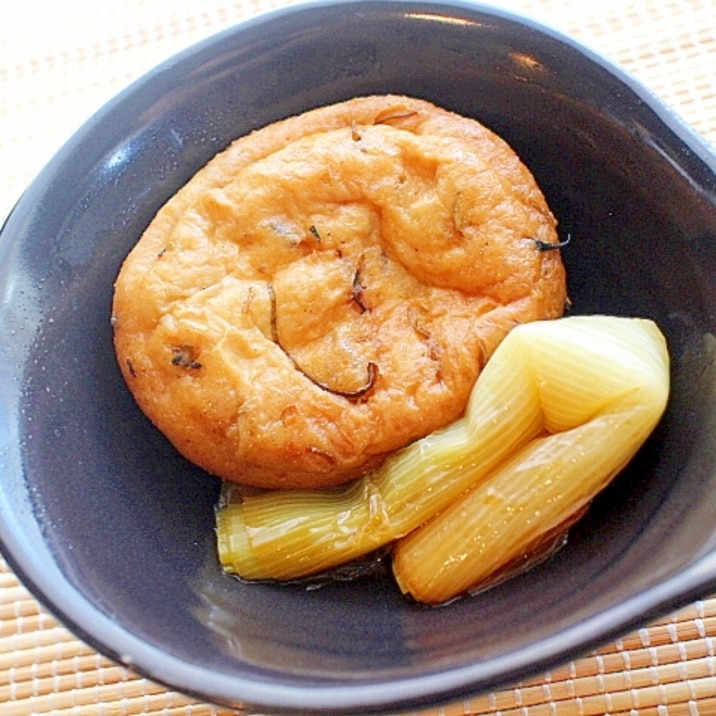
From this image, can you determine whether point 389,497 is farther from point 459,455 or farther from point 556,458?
point 556,458

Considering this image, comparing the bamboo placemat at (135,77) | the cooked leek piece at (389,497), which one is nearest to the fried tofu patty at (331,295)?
the cooked leek piece at (389,497)

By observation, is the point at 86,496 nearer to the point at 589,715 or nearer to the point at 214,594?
the point at 214,594

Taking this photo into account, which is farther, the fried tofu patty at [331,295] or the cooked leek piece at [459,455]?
the fried tofu patty at [331,295]

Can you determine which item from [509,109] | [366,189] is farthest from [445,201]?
[509,109]

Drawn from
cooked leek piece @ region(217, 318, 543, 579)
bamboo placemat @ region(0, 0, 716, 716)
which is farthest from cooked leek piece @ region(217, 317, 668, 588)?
bamboo placemat @ region(0, 0, 716, 716)

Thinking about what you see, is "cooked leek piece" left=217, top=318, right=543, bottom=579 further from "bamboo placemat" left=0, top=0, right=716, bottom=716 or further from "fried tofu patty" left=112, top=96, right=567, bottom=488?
"bamboo placemat" left=0, top=0, right=716, bottom=716

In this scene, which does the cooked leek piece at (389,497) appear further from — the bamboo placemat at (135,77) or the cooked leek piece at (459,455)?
the bamboo placemat at (135,77)

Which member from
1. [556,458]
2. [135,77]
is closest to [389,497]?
[556,458]
